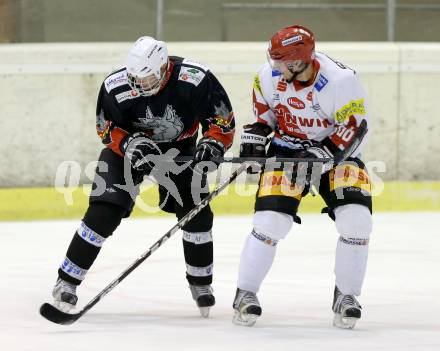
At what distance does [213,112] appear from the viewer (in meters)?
4.66

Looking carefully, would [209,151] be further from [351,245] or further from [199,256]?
[351,245]

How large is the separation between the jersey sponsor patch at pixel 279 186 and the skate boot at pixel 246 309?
1.22ft

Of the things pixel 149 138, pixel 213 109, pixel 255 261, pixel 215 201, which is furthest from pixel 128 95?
pixel 215 201

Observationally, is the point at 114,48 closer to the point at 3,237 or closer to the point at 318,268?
the point at 3,237

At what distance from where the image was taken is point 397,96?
7543 millimetres

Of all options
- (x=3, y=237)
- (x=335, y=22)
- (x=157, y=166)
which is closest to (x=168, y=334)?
(x=157, y=166)

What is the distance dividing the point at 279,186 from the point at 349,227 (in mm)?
294

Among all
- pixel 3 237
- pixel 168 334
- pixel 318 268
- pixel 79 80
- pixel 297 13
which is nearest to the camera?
pixel 168 334

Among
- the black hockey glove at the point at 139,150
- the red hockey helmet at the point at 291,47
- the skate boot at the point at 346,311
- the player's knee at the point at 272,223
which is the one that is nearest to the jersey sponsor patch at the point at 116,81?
the black hockey glove at the point at 139,150

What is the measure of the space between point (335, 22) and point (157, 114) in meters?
3.74

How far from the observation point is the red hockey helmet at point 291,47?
4344 mm

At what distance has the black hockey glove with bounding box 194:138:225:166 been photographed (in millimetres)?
4523

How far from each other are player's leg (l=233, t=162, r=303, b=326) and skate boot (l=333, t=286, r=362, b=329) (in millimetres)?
290

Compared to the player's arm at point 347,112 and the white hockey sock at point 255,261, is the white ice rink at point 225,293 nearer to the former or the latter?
the white hockey sock at point 255,261
